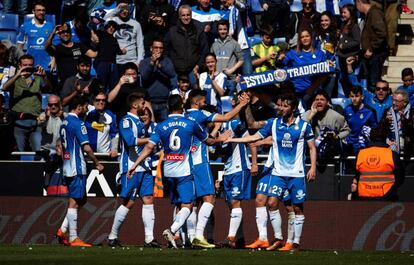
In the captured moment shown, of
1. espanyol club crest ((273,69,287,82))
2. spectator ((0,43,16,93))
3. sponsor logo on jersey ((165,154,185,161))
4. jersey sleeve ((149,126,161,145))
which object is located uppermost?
spectator ((0,43,16,93))

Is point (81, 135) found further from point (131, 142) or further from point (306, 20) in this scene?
point (306, 20)

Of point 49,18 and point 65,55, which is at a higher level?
point 49,18

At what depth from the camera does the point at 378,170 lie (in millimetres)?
19500

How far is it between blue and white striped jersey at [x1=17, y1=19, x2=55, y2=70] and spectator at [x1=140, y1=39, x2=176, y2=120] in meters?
2.45

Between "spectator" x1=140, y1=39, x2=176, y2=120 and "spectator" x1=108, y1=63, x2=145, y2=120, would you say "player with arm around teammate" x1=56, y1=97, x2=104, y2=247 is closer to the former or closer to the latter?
"spectator" x1=108, y1=63, x2=145, y2=120

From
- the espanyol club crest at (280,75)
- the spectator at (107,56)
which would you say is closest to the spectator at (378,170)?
the espanyol club crest at (280,75)

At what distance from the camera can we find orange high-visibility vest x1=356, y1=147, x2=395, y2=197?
19.5m

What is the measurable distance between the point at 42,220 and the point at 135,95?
10.7 ft

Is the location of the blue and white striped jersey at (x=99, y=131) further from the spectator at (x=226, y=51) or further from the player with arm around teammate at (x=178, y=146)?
the player with arm around teammate at (x=178, y=146)

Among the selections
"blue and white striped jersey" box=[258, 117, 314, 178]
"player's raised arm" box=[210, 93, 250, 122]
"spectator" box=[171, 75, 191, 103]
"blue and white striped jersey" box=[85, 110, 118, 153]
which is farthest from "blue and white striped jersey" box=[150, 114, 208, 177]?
"spectator" box=[171, 75, 191, 103]

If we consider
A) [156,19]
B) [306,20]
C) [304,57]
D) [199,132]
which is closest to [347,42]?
[306,20]

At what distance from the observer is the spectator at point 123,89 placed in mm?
22578

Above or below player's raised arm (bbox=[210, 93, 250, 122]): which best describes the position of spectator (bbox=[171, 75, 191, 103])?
above

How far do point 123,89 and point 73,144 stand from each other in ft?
12.2
